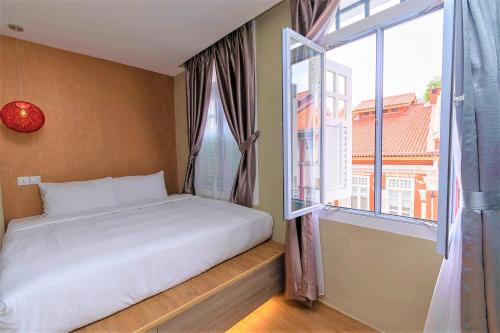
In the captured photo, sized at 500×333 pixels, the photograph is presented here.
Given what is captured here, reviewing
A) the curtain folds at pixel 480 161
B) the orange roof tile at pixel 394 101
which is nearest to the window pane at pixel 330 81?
the orange roof tile at pixel 394 101

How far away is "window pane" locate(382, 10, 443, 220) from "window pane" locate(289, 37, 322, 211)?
0.47m

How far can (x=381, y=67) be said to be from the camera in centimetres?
160

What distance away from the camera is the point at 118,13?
1931 millimetres

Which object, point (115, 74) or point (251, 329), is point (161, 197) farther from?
point (251, 329)

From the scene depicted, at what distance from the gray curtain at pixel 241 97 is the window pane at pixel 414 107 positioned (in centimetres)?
114

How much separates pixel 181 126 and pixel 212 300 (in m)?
2.63

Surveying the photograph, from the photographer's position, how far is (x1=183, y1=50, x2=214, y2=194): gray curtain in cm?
271

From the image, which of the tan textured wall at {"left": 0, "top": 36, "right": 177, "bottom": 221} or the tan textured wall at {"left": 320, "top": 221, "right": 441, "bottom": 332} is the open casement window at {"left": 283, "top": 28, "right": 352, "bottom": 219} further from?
the tan textured wall at {"left": 0, "top": 36, "right": 177, "bottom": 221}

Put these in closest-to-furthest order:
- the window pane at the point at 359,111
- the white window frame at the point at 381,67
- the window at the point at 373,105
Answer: the white window frame at the point at 381,67, the window at the point at 373,105, the window pane at the point at 359,111

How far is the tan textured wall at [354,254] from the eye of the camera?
55.9 inches

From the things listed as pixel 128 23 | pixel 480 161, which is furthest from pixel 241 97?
pixel 480 161

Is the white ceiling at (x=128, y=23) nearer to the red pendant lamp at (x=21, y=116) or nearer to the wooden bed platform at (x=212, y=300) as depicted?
the red pendant lamp at (x=21, y=116)

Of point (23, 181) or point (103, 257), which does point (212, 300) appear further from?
point (23, 181)

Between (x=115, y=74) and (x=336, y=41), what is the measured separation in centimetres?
273
